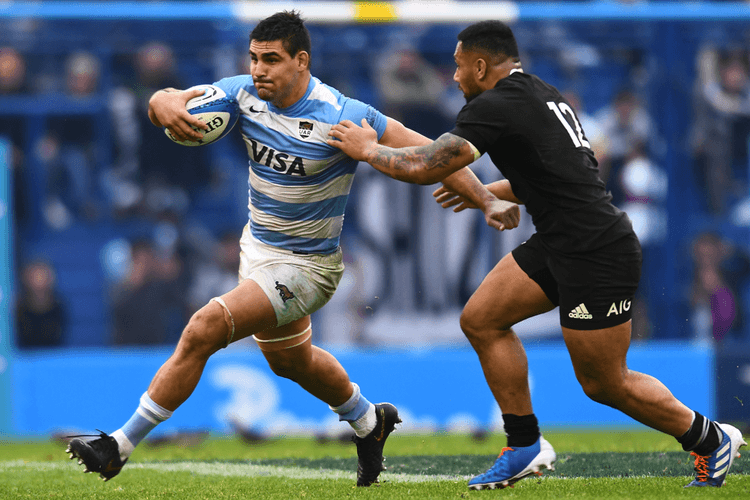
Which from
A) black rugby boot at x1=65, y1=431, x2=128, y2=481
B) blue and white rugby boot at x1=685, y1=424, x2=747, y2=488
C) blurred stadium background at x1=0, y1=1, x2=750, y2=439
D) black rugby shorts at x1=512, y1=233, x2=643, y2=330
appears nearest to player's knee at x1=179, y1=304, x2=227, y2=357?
black rugby boot at x1=65, y1=431, x2=128, y2=481

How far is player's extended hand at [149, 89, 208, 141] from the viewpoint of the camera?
519cm

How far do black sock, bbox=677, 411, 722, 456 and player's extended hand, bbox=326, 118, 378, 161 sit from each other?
82.0 inches

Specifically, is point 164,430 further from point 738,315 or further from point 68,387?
point 738,315

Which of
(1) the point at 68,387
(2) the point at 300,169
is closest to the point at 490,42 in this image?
(2) the point at 300,169

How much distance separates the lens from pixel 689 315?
1159 centimetres

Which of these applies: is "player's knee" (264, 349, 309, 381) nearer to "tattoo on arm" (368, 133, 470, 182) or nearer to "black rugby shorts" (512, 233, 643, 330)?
"tattoo on arm" (368, 133, 470, 182)

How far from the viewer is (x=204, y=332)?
5059 mm

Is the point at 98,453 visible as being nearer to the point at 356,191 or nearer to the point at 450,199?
the point at 450,199

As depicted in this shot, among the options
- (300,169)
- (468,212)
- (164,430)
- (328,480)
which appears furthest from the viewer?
(468,212)

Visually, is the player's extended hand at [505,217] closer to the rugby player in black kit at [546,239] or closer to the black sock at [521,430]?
the rugby player in black kit at [546,239]

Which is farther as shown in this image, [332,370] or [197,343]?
[332,370]

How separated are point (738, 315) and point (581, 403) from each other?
222 cm

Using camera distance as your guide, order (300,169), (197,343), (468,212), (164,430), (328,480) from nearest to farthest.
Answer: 1. (197,343)
2. (300,169)
3. (328,480)
4. (164,430)
5. (468,212)

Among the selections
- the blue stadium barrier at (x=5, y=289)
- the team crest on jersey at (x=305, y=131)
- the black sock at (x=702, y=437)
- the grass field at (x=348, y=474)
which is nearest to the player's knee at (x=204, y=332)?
the grass field at (x=348, y=474)
